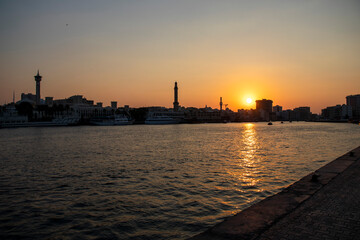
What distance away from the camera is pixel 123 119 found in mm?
152625

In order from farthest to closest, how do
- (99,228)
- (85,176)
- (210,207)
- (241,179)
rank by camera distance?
(85,176) → (241,179) → (210,207) → (99,228)

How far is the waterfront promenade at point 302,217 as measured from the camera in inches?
221

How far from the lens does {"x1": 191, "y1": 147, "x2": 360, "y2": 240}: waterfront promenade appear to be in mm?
5602

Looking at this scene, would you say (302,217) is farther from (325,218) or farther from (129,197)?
(129,197)

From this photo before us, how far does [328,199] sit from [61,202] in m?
9.62

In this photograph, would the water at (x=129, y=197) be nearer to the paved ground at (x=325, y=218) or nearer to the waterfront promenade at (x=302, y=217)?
the waterfront promenade at (x=302, y=217)

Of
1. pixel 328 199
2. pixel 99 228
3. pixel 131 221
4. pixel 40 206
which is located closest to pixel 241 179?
pixel 328 199

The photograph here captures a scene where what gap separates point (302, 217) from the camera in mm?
6527

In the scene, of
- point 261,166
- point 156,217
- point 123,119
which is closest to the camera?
point 156,217

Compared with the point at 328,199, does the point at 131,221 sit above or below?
below

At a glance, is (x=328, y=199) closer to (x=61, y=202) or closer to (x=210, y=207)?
(x=210, y=207)

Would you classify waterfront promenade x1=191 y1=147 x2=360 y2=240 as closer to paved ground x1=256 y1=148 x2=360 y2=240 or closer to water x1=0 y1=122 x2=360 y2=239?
paved ground x1=256 y1=148 x2=360 y2=240

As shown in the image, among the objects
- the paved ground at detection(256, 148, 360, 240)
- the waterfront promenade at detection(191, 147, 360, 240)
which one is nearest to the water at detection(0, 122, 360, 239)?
the waterfront promenade at detection(191, 147, 360, 240)

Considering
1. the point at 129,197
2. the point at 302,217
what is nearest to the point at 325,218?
the point at 302,217
